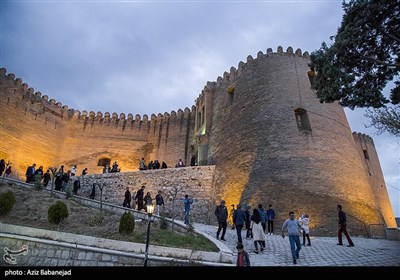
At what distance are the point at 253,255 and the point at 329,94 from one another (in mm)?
5907

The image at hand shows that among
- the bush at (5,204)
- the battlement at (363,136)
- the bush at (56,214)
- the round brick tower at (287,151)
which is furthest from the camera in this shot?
the battlement at (363,136)

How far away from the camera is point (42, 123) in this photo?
26297 millimetres

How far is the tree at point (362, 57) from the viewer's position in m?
9.02

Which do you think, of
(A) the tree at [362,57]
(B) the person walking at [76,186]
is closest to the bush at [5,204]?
(B) the person walking at [76,186]

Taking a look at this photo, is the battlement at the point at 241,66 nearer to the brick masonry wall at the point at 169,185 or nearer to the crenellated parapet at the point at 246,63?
the crenellated parapet at the point at 246,63

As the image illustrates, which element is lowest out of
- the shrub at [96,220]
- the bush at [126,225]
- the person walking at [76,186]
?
the bush at [126,225]

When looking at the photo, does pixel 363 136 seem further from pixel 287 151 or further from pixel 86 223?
pixel 86 223

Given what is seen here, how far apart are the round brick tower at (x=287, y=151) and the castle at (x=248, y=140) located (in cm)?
5

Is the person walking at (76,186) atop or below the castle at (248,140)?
below

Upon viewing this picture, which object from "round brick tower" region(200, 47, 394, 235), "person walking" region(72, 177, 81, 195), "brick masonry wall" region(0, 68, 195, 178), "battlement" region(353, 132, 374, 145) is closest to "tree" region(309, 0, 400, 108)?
"round brick tower" region(200, 47, 394, 235)

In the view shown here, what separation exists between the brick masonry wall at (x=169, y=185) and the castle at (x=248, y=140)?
62cm

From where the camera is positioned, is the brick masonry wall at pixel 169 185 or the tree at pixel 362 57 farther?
the brick masonry wall at pixel 169 185

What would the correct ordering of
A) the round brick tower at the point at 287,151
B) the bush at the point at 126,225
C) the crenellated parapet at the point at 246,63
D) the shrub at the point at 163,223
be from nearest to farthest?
the bush at the point at 126,225 → the shrub at the point at 163,223 → the round brick tower at the point at 287,151 → the crenellated parapet at the point at 246,63

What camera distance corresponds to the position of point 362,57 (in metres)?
9.51
